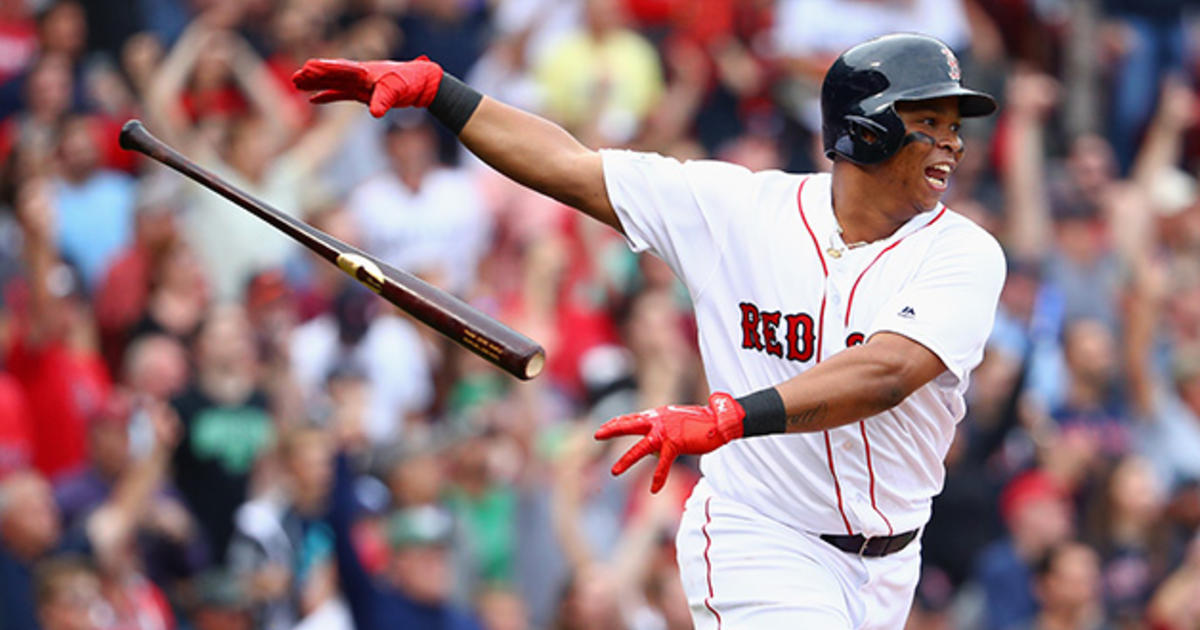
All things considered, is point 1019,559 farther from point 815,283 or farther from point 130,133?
point 130,133

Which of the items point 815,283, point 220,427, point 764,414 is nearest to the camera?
point 764,414

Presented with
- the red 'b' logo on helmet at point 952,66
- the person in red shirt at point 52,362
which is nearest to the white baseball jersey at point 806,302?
the red 'b' logo on helmet at point 952,66

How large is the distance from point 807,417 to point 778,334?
21.6 inches

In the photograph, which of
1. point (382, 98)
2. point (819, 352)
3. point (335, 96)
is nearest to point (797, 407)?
point (819, 352)

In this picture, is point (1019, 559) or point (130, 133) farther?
point (1019, 559)

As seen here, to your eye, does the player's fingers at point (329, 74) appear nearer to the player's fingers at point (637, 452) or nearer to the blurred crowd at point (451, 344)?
the player's fingers at point (637, 452)

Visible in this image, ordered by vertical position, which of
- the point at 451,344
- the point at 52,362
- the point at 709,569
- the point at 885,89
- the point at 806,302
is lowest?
the point at 451,344

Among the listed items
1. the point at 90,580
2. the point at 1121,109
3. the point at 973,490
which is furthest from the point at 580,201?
the point at 1121,109

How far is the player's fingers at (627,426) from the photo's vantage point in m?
4.03

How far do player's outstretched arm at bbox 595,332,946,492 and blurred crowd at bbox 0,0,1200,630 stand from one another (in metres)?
3.58

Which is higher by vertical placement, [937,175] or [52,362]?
[937,175]

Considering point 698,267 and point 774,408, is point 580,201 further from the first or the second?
point 774,408

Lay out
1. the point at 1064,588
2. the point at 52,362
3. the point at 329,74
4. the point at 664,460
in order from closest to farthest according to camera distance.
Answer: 1. the point at 664,460
2. the point at 329,74
3. the point at 52,362
4. the point at 1064,588

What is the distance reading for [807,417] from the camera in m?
4.21
